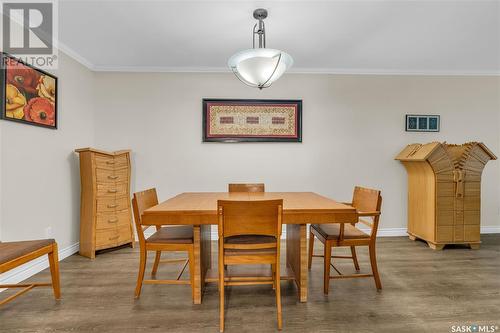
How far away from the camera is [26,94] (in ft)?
8.46

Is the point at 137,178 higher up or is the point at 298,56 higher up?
the point at 298,56

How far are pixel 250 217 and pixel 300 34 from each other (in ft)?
7.12

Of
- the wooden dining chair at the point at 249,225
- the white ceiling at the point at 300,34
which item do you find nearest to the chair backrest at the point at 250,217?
the wooden dining chair at the point at 249,225

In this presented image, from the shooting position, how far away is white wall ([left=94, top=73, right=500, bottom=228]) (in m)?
3.79

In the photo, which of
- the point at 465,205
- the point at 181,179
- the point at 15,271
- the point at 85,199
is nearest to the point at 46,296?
the point at 15,271

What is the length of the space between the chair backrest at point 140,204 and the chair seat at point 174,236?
0.10 metres

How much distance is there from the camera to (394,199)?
3938mm

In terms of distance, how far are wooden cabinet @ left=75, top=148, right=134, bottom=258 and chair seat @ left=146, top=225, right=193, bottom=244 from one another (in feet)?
4.06

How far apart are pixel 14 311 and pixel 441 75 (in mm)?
5588

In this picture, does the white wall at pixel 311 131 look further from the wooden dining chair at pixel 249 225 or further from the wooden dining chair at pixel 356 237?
the wooden dining chair at pixel 249 225

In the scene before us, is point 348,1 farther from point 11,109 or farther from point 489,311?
point 11,109

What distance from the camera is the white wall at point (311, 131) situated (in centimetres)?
379
